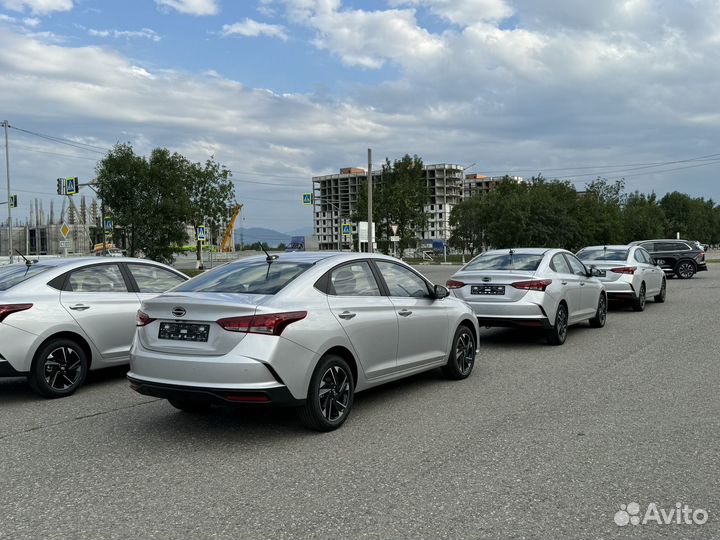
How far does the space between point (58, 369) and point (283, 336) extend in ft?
11.2

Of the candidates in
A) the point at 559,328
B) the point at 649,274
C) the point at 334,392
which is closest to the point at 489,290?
the point at 559,328

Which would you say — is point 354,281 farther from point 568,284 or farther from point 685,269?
point 685,269

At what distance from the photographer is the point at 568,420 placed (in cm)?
619

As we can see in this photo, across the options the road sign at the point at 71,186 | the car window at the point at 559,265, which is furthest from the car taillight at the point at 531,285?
the road sign at the point at 71,186

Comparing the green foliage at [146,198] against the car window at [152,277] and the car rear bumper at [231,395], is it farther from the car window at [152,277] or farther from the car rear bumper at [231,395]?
the car rear bumper at [231,395]

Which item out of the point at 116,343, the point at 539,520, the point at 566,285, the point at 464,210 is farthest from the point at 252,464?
the point at 464,210

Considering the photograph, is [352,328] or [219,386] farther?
[352,328]

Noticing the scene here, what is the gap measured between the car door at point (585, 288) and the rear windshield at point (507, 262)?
3.73ft

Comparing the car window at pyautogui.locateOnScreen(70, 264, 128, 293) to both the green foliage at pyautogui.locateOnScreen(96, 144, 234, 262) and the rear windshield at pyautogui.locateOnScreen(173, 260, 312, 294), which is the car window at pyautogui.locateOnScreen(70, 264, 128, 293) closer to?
the rear windshield at pyautogui.locateOnScreen(173, 260, 312, 294)

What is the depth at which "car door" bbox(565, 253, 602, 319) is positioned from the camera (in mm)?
12262

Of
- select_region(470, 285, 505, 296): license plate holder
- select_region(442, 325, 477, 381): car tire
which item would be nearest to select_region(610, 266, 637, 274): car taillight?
select_region(470, 285, 505, 296): license plate holder

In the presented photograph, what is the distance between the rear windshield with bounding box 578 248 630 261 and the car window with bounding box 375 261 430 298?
10442 millimetres

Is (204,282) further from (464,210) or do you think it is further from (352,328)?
(464,210)

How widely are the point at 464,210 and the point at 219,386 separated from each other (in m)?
78.8
